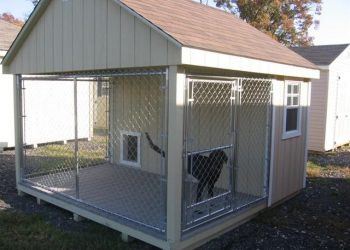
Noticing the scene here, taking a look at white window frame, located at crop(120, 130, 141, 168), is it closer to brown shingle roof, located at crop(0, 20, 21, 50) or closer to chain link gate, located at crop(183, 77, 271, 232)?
chain link gate, located at crop(183, 77, 271, 232)

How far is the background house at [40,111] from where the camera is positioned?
1041 centimetres

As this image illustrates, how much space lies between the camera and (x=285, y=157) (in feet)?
20.5

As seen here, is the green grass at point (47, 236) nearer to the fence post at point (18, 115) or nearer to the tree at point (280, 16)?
the fence post at point (18, 115)

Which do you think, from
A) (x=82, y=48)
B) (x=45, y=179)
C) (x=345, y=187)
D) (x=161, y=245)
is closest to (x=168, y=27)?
(x=82, y=48)

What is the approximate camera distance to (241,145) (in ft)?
19.9

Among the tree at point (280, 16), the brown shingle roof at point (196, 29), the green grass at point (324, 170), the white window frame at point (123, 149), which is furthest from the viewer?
the tree at point (280, 16)

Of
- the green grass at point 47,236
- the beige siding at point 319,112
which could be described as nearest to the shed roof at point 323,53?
the beige siding at point 319,112

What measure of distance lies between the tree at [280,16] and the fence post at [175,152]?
20.6m

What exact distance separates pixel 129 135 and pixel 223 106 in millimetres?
2093

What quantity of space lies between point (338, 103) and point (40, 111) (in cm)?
953


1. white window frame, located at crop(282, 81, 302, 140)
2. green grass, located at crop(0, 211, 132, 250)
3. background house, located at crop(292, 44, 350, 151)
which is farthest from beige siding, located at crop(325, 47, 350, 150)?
green grass, located at crop(0, 211, 132, 250)

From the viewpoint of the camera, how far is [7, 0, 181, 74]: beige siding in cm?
400

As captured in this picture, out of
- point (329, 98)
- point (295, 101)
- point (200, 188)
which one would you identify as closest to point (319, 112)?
point (329, 98)

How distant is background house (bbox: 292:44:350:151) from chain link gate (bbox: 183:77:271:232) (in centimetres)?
587
